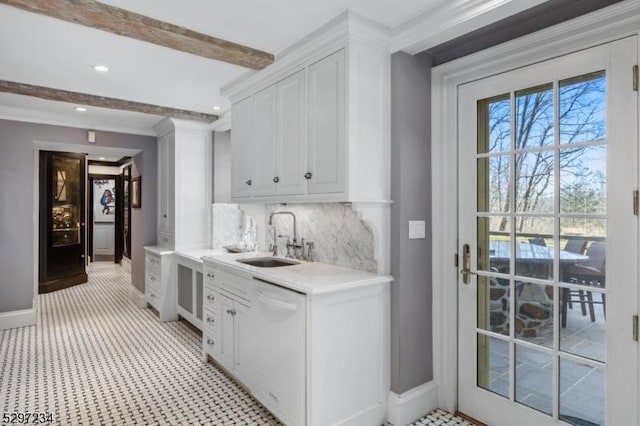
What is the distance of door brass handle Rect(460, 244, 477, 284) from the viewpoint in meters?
2.40

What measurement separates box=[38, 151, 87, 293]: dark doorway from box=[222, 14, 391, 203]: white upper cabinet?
5.20 metres

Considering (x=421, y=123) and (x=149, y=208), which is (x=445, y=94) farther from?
(x=149, y=208)

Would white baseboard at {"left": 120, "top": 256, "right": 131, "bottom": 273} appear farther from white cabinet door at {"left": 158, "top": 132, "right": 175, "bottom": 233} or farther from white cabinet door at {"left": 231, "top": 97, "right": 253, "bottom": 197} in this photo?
white cabinet door at {"left": 231, "top": 97, "right": 253, "bottom": 197}

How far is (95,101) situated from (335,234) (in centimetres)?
282

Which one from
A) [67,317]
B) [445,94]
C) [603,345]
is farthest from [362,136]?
[67,317]

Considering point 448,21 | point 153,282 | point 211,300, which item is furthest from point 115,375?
point 448,21

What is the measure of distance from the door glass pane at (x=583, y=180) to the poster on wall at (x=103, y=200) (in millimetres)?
9987

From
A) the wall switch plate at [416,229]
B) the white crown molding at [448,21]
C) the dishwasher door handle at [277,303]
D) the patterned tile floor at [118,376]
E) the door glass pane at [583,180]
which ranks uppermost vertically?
the white crown molding at [448,21]

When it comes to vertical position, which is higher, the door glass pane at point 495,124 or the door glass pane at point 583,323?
the door glass pane at point 495,124

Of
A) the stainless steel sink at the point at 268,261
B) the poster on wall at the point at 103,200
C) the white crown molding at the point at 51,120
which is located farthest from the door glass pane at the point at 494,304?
the poster on wall at the point at 103,200

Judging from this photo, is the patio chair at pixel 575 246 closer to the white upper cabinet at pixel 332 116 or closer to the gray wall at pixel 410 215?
the gray wall at pixel 410 215

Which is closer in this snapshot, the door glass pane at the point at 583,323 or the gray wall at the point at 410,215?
the door glass pane at the point at 583,323

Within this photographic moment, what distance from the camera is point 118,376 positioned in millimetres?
2979

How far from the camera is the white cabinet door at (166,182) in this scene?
4.53 meters
